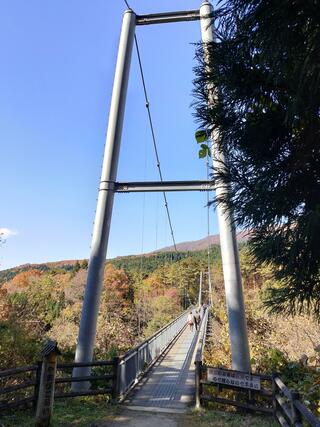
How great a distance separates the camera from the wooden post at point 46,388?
4.49 m

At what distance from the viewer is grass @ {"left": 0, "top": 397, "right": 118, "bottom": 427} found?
182 inches

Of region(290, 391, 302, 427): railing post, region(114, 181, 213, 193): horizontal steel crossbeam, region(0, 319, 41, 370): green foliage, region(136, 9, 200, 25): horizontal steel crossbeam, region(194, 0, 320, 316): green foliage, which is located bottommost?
region(290, 391, 302, 427): railing post

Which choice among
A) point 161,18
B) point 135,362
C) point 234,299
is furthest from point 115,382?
point 161,18

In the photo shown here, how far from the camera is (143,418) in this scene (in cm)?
514

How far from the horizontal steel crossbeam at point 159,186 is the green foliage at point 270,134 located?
508cm

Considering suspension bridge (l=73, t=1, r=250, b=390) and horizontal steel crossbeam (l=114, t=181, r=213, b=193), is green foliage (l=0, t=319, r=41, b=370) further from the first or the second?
horizontal steel crossbeam (l=114, t=181, r=213, b=193)

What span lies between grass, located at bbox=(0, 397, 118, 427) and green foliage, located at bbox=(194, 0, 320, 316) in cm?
360

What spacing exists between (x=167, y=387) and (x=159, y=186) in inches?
175

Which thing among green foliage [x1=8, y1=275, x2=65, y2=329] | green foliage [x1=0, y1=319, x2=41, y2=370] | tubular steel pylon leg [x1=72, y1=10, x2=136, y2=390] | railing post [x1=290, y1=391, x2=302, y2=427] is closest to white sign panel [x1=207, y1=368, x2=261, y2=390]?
railing post [x1=290, y1=391, x2=302, y2=427]

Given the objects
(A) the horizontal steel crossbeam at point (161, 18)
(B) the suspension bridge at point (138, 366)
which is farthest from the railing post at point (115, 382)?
(A) the horizontal steel crossbeam at point (161, 18)

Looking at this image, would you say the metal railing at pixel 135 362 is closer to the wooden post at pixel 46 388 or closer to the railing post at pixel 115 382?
the railing post at pixel 115 382

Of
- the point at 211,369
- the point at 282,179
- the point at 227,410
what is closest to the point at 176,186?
the point at 211,369

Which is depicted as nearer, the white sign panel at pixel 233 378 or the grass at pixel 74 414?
the grass at pixel 74 414

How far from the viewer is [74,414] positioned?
520cm
